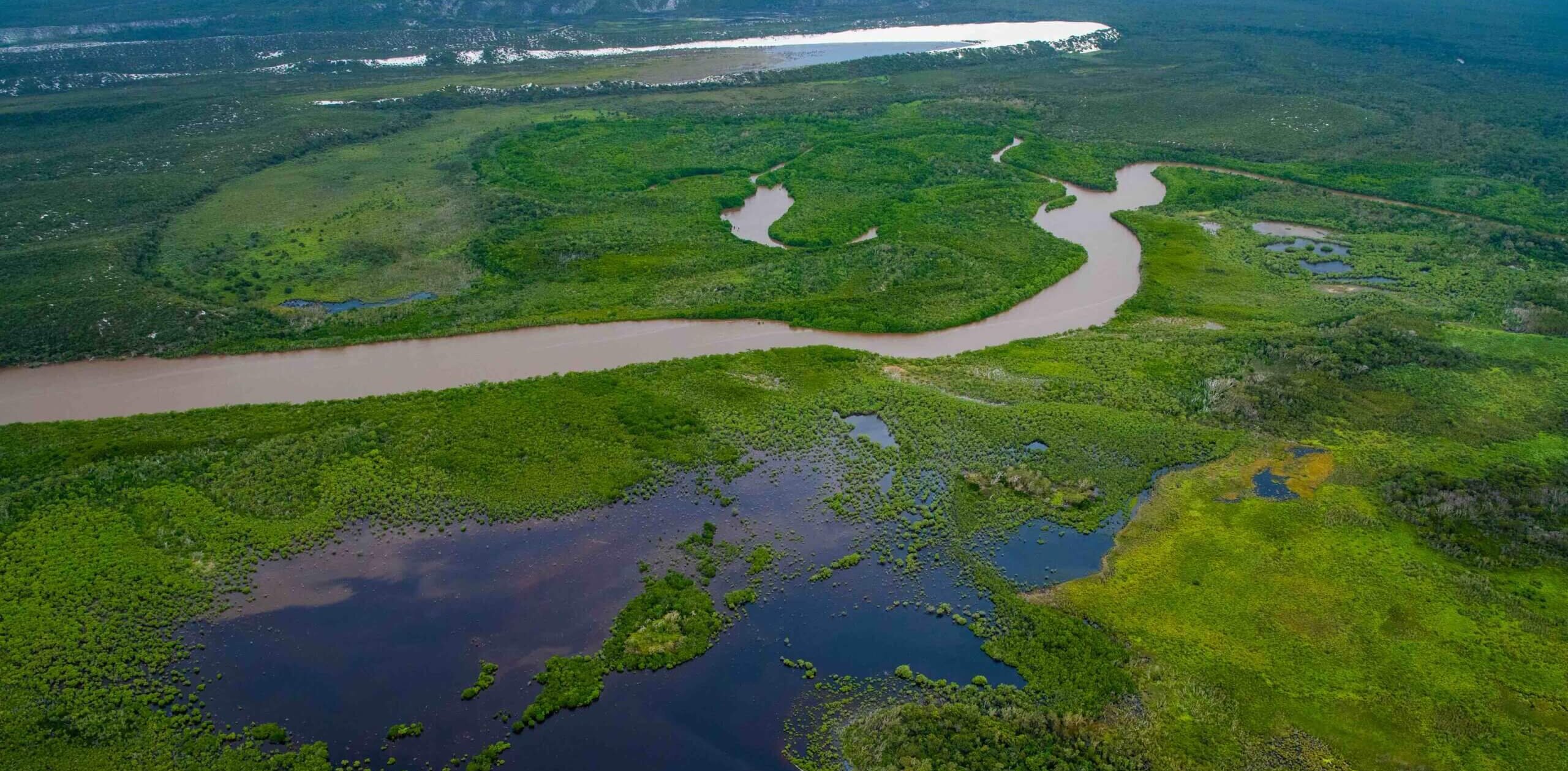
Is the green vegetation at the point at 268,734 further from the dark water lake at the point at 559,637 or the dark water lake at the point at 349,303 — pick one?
the dark water lake at the point at 349,303

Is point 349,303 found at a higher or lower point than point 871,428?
higher

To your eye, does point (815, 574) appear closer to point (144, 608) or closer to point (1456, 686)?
point (1456, 686)

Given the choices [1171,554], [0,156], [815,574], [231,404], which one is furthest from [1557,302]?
[0,156]

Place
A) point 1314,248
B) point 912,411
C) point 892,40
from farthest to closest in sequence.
A: point 892,40 < point 1314,248 < point 912,411

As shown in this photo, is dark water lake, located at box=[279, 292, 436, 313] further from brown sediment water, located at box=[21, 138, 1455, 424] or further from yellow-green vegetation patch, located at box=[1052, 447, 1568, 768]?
yellow-green vegetation patch, located at box=[1052, 447, 1568, 768]

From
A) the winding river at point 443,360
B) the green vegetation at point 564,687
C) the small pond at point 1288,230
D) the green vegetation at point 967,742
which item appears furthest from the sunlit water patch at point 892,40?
the green vegetation at point 967,742

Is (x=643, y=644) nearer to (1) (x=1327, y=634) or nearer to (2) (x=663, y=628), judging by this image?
(2) (x=663, y=628)

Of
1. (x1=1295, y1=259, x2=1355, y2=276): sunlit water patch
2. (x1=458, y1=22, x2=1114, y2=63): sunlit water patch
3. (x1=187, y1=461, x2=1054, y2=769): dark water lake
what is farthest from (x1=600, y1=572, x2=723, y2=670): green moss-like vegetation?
(x1=458, y1=22, x2=1114, y2=63): sunlit water patch

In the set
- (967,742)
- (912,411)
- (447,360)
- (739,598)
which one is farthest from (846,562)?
(447,360)
